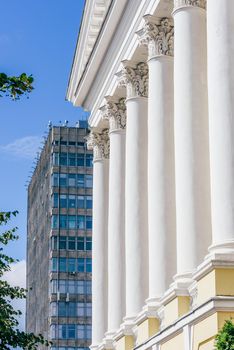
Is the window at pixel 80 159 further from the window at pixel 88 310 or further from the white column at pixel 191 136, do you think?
the white column at pixel 191 136

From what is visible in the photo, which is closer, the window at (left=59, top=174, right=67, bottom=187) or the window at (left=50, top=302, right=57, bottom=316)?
the window at (left=50, top=302, right=57, bottom=316)

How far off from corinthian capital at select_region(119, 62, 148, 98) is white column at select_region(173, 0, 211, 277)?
11017mm

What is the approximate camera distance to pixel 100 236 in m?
65.9

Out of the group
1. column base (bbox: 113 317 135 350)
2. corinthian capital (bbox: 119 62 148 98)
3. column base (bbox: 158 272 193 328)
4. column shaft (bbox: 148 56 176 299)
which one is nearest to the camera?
column base (bbox: 158 272 193 328)

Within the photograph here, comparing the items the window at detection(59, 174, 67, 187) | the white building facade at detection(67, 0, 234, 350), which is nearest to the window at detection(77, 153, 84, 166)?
the window at detection(59, 174, 67, 187)

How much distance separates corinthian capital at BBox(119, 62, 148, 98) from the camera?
55969 millimetres

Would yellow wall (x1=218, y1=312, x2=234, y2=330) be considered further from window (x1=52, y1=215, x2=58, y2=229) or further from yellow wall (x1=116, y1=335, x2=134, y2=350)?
window (x1=52, y1=215, x2=58, y2=229)

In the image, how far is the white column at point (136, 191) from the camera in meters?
52.5

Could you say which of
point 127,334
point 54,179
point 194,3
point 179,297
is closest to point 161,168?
point 194,3

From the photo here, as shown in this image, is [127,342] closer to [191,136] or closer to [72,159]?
[191,136]

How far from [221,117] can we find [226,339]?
30.6 feet

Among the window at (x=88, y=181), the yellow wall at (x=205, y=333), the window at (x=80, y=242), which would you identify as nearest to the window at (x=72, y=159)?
the window at (x=88, y=181)

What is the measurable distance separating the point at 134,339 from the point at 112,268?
6909 millimetres

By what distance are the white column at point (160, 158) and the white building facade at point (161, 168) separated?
0.15ft
